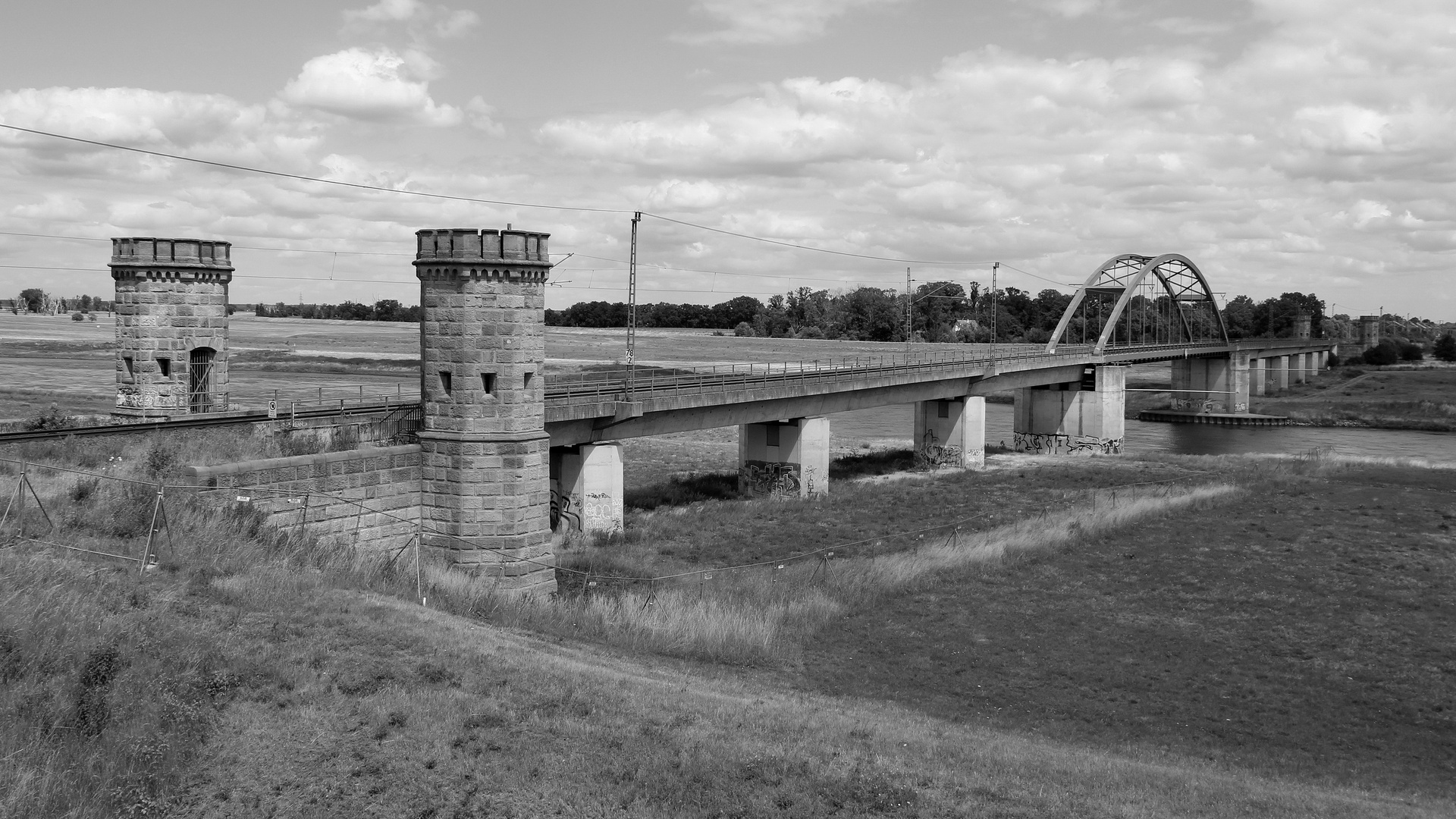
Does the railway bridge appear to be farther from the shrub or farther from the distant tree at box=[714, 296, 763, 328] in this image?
the distant tree at box=[714, 296, 763, 328]

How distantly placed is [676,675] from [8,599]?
9.78 metres

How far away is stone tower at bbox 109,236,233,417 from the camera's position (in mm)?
29266

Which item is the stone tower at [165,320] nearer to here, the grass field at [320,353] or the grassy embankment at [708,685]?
the grassy embankment at [708,685]

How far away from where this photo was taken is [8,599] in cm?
1405

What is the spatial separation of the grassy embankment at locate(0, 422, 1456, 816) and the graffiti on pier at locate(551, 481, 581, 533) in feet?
10.6

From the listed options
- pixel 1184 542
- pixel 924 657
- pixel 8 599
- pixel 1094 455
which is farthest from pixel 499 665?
pixel 1094 455

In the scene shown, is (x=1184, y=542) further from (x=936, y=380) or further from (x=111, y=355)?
(x=111, y=355)

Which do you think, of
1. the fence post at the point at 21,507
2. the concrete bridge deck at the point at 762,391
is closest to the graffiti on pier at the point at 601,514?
the concrete bridge deck at the point at 762,391

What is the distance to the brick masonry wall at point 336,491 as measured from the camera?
23.1 meters

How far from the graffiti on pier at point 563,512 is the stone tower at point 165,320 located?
11.7 meters

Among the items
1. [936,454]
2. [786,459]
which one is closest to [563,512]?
[786,459]

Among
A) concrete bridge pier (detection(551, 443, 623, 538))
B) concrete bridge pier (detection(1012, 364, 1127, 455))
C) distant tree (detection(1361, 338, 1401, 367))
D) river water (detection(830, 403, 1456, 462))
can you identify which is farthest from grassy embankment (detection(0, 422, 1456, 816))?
distant tree (detection(1361, 338, 1401, 367))

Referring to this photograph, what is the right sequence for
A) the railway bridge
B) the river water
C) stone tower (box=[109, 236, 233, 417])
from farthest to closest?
the river water, stone tower (box=[109, 236, 233, 417]), the railway bridge

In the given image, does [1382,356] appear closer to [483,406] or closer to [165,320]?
[483,406]
